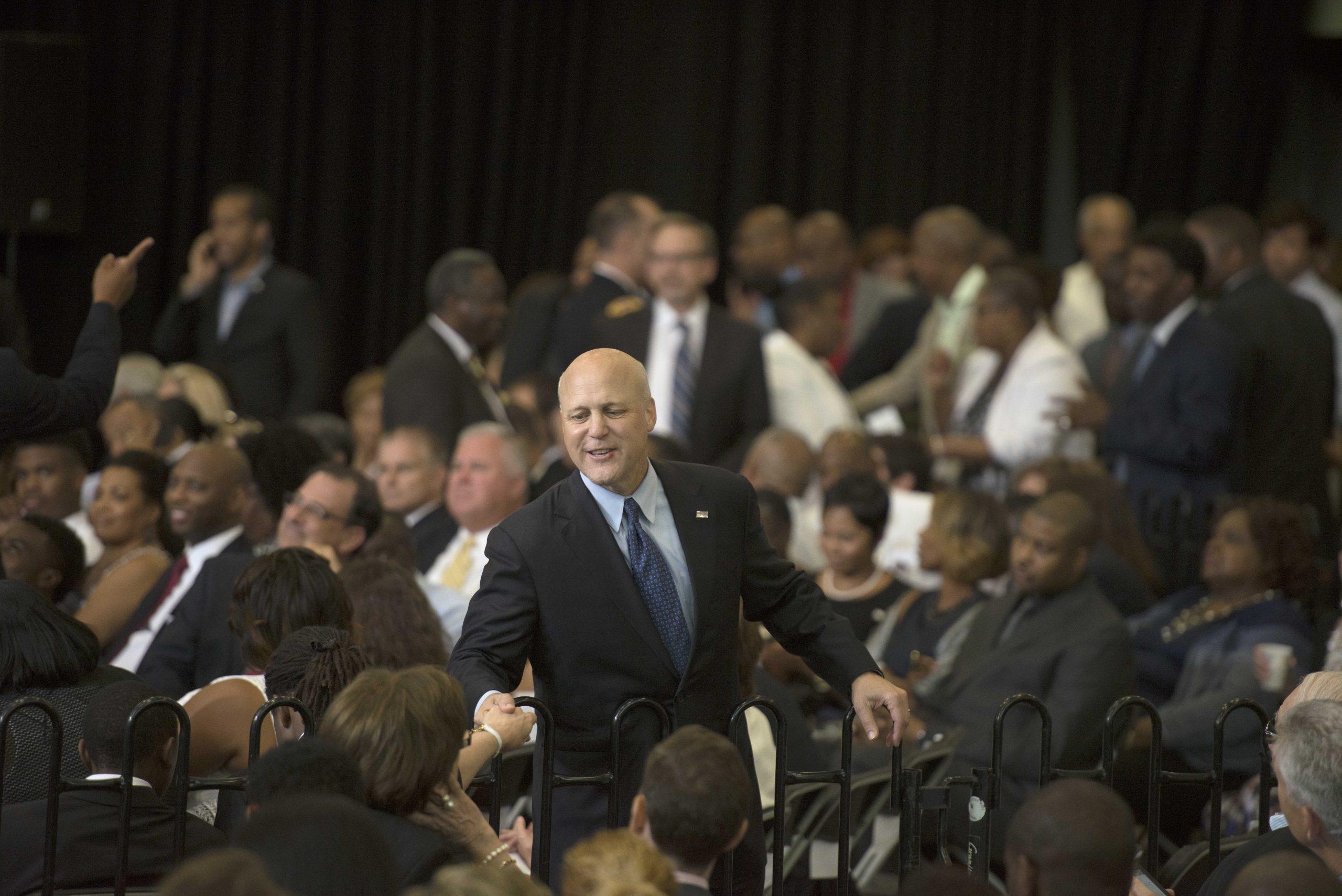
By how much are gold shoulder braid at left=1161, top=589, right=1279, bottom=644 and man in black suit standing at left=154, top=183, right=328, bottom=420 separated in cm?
433

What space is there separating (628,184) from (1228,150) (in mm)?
3880

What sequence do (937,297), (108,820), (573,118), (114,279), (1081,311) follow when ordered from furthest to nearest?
(573,118) → (1081,311) → (937,297) → (114,279) → (108,820)

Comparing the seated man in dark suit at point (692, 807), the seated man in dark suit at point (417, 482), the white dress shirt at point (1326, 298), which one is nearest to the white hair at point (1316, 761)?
the seated man in dark suit at point (692, 807)

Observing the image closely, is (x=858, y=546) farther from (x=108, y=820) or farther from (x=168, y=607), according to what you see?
(x=108, y=820)

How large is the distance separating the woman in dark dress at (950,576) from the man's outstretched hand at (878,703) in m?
2.13

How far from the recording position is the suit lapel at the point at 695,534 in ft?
10.5

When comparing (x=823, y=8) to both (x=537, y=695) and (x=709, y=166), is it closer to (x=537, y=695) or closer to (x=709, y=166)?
(x=709, y=166)

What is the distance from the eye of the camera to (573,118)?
1043 cm

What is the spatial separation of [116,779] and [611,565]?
0.96m

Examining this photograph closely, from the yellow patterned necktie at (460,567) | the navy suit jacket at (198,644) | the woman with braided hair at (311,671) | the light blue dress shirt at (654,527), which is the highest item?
the light blue dress shirt at (654,527)

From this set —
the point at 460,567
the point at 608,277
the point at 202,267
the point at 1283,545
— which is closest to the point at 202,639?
the point at 460,567

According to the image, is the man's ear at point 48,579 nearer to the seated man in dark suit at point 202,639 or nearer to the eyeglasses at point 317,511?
the seated man in dark suit at point 202,639

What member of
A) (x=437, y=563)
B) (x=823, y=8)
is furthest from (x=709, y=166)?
(x=437, y=563)

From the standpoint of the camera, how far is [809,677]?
5223 mm
